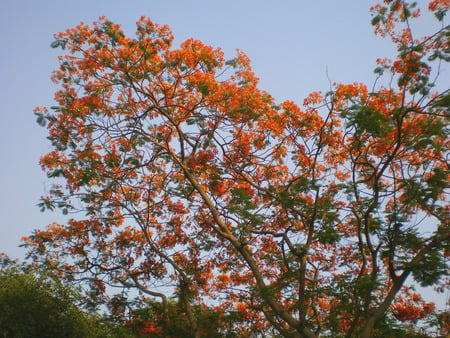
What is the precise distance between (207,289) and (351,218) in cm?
370

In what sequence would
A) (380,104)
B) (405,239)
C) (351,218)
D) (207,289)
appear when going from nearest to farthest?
(405,239), (380,104), (351,218), (207,289)

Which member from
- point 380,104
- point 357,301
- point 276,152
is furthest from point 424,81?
point 357,301

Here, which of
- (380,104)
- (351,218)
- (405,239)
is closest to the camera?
(405,239)

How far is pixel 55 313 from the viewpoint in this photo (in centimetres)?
938

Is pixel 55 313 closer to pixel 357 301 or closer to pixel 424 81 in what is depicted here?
pixel 357 301

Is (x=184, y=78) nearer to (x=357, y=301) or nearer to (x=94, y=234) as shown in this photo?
(x=94, y=234)

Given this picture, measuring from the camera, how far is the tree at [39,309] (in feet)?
29.1

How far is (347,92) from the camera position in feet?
28.1

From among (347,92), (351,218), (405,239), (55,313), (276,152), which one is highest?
(347,92)

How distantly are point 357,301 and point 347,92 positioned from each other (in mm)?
4187

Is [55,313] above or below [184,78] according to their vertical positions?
below

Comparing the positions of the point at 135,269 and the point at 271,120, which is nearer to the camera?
the point at 271,120

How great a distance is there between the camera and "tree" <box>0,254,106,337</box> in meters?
8.87

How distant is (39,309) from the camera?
9266 mm
